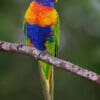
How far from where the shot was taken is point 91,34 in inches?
123

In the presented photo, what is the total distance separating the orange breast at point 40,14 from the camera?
170cm

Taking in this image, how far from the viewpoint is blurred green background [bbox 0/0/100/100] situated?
3.03m

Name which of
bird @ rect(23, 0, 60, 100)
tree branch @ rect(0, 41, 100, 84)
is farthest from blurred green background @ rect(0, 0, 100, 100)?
tree branch @ rect(0, 41, 100, 84)

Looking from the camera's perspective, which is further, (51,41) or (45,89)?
(51,41)

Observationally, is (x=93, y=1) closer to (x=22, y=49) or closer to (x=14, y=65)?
(x=14, y=65)

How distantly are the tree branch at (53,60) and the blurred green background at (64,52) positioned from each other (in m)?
1.25

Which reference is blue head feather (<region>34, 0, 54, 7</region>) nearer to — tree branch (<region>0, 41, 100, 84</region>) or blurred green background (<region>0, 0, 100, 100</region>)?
tree branch (<region>0, 41, 100, 84</region>)

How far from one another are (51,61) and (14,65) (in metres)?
1.67

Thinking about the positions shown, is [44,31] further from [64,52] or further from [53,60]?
[64,52]

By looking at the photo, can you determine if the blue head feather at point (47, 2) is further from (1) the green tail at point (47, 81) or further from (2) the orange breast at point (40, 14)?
(1) the green tail at point (47, 81)

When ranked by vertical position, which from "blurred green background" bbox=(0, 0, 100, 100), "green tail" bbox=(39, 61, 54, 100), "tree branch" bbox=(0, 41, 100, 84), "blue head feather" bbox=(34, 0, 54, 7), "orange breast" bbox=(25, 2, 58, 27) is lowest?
"blurred green background" bbox=(0, 0, 100, 100)

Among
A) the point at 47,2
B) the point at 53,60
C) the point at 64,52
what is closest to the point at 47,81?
the point at 53,60

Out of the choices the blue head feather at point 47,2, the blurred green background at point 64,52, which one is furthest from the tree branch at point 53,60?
the blurred green background at point 64,52

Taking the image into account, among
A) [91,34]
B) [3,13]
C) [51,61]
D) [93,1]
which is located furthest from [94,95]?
[51,61]
